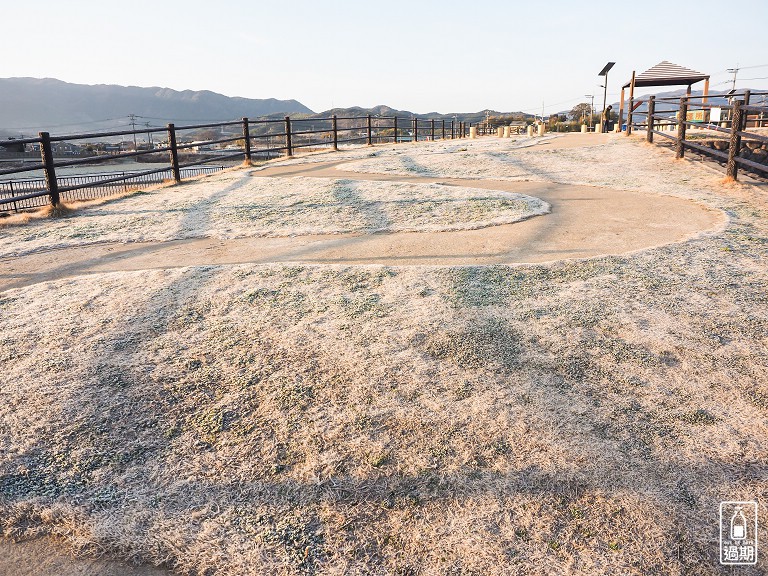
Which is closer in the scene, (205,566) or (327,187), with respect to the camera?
(205,566)

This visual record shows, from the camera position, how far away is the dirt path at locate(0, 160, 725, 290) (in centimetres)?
416

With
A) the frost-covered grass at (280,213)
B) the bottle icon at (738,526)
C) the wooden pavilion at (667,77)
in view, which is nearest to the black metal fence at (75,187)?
the frost-covered grass at (280,213)

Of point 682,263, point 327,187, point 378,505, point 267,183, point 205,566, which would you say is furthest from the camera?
point 267,183

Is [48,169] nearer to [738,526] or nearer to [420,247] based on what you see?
[420,247]

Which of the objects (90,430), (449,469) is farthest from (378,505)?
(90,430)

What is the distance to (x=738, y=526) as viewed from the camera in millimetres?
1504

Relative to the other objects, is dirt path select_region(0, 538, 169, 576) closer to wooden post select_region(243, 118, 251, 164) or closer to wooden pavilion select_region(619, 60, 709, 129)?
wooden post select_region(243, 118, 251, 164)

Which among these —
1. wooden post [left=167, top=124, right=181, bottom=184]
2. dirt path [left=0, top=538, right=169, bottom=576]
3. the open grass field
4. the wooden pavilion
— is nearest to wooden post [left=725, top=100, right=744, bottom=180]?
the open grass field

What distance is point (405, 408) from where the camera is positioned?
208 centimetres

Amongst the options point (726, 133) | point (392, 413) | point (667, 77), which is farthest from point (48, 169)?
point (667, 77)

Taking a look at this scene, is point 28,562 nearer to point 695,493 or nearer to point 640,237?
point 695,493

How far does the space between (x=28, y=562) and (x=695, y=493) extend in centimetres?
194

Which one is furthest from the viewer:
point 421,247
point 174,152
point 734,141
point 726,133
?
point 174,152

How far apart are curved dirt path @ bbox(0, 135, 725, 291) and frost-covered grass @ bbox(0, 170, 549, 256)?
278mm
